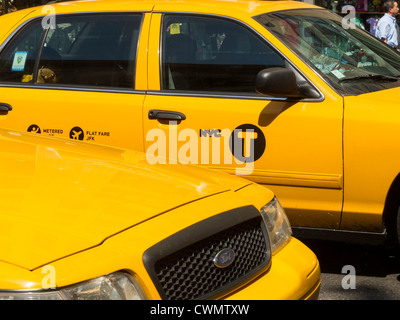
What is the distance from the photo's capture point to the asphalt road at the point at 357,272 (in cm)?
447

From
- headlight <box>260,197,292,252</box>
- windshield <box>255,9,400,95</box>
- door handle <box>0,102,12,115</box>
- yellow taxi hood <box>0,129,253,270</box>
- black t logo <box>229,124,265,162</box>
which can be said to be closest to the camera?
yellow taxi hood <box>0,129,253,270</box>

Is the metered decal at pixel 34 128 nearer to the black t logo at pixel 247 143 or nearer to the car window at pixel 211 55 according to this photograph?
the car window at pixel 211 55

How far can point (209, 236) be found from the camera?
2643 mm

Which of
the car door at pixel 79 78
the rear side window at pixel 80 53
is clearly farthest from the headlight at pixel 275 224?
the rear side window at pixel 80 53

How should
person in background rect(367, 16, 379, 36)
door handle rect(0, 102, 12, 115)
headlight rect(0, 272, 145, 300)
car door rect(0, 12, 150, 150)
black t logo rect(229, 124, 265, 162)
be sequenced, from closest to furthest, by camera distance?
headlight rect(0, 272, 145, 300)
black t logo rect(229, 124, 265, 162)
car door rect(0, 12, 150, 150)
door handle rect(0, 102, 12, 115)
person in background rect(367, 16, 379, 36)

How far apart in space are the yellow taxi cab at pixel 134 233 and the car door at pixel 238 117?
1.27 metres

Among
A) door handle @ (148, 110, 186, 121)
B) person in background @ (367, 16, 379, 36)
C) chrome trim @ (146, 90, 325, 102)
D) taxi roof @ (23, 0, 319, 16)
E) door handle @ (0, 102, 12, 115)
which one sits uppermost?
taxi roof @ (23, 0, 319, 16)

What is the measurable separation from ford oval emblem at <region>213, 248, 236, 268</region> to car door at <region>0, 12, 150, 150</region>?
2286 mm

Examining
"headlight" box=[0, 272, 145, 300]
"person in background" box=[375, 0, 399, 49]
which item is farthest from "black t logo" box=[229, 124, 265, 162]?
"person in background" box=[375, 0, 399, 49]

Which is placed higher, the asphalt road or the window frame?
the window frame

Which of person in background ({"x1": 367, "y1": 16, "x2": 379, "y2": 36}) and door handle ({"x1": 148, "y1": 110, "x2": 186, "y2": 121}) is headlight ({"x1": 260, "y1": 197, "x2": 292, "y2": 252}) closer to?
door handle ({"x1": 148, "y1": 110, "x2": 186, "y2": 121})

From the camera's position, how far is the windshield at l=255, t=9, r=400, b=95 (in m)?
4.73

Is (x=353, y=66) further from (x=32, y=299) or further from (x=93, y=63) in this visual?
(x=32, y=299)
